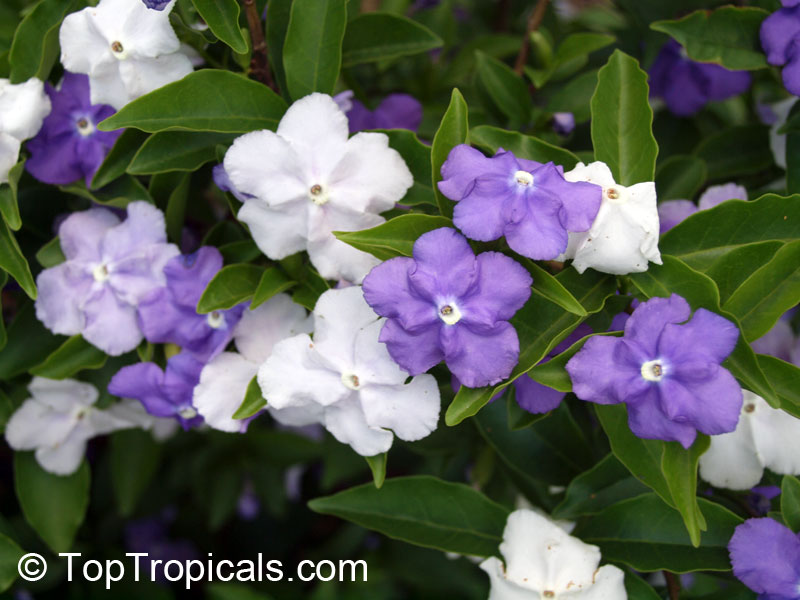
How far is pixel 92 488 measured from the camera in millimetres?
2062

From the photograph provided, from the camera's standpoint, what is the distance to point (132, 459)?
5.57ft

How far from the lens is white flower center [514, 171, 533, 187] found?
3.04 ft

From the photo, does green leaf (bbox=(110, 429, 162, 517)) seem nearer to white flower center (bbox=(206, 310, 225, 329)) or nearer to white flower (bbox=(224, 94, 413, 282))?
white flower center (bbox=(206, 310, 225, 329))

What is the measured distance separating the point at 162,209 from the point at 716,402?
31.7 inches

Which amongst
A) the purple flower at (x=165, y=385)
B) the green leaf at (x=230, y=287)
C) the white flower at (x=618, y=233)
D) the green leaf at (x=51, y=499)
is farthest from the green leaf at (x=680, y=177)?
the green leaf at (x=51, y=499)

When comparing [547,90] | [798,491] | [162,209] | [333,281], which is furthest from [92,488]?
[798,491]

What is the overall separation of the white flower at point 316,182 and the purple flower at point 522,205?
6.2 inches

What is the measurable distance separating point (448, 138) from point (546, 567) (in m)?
0.57

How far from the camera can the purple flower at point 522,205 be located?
2.97 ft

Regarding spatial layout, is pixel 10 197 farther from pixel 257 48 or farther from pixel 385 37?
pixel 385 37

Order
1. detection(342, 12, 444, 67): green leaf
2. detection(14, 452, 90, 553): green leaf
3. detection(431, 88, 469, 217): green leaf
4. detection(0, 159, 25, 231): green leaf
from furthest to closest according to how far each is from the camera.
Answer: detection(14, 452, 90, 553): green leaf → detection(342, 12, 444, 67): green leaf → detection(0, 159, 25, 231): green leaf → detection(431, 88, 469, 217): green leaf

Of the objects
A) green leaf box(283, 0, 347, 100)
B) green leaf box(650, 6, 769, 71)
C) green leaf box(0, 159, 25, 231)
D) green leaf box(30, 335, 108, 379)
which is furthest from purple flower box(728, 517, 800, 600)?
green leaf box(0, 159, 25, 231)

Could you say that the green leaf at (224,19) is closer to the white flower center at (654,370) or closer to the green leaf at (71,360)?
the green leaf at (71,360)

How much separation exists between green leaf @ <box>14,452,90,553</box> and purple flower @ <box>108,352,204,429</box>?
1.14ft
